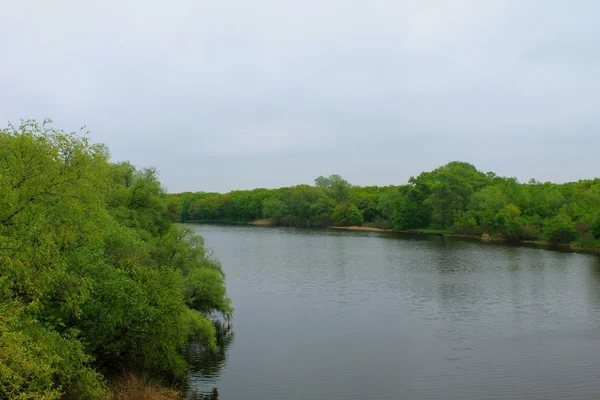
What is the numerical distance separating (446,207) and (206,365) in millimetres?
83285

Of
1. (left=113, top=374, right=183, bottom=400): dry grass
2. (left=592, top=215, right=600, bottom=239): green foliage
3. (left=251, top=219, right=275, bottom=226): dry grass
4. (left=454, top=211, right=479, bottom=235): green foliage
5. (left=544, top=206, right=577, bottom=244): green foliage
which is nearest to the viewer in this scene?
(left=113, top=374, right=183, bottom=400): dry grass

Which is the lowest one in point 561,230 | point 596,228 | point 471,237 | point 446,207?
point 471,237

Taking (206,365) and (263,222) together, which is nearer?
(206,365)

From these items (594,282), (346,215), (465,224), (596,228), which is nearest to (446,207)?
(465,224)

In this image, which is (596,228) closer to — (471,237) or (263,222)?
(471,237)

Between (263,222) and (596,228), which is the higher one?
(263,222)

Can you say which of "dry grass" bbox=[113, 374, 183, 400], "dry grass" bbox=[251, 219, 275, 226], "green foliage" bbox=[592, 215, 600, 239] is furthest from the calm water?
"dry grass" bbox=[251, 219, 275, 226]

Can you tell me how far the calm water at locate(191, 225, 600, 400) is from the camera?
2062 cm

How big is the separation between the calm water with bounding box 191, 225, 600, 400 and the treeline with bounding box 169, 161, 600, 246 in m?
13.2

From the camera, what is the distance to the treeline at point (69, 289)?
11117 mm

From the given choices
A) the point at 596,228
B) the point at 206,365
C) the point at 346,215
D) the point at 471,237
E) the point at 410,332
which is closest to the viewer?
the point at 206,365

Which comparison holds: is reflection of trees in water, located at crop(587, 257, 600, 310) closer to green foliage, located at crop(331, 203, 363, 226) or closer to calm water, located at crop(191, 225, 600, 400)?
calm water, located at crop(191, 225, 600, 400)

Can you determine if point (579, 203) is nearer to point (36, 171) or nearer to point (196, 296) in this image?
point (196, 296)

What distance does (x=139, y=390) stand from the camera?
1770 centimetres
